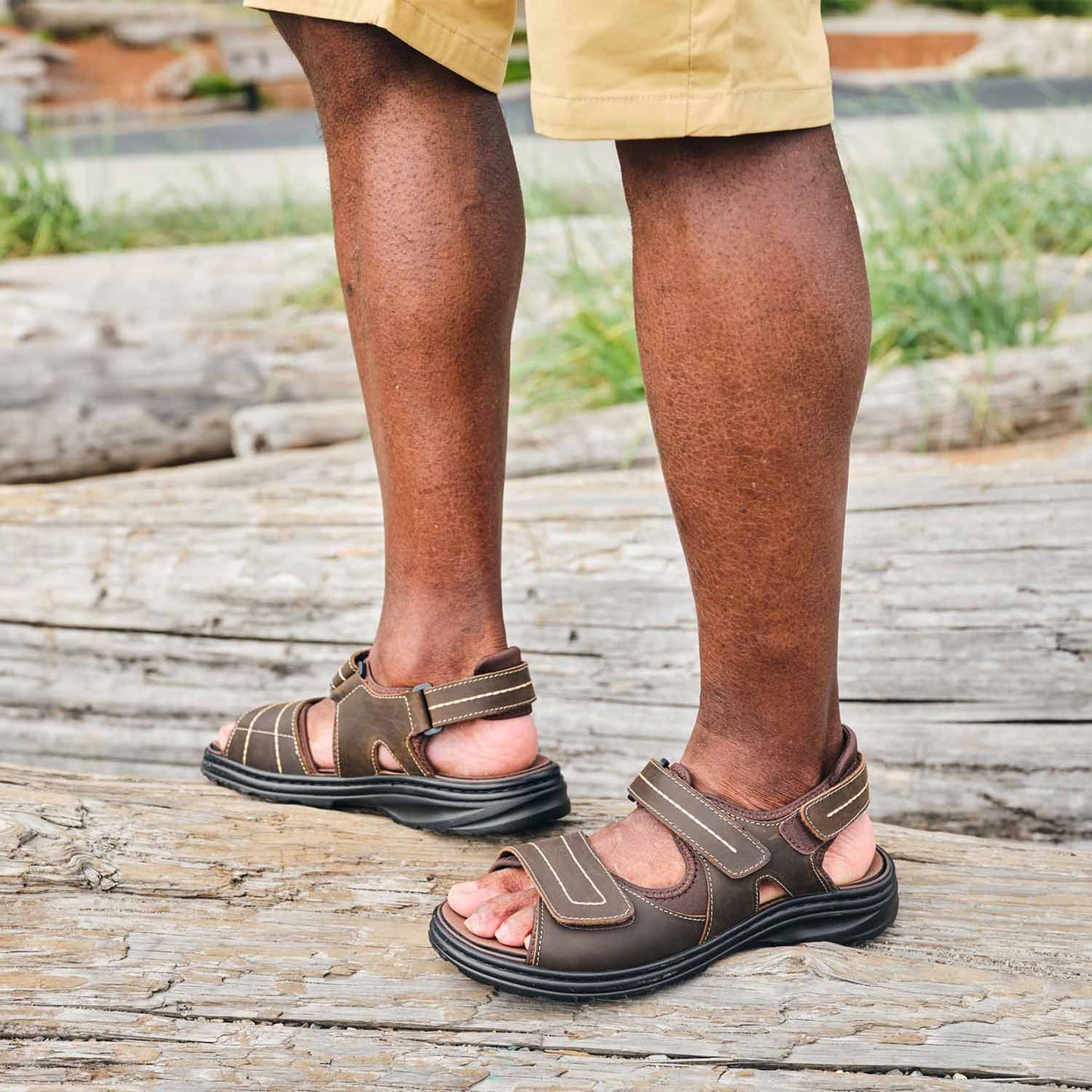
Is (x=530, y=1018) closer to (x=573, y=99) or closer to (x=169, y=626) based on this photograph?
(x=573, y=99)

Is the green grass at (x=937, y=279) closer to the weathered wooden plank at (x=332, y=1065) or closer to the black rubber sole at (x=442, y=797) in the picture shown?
the black rubber sole at (x=442, y=797)

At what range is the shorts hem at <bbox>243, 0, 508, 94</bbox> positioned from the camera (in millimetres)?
1279

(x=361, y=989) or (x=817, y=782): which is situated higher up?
(x=817, y=782)

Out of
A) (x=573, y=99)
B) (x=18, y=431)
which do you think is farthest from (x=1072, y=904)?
(x=18, y=431)

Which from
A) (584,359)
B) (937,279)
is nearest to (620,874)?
(584,359)

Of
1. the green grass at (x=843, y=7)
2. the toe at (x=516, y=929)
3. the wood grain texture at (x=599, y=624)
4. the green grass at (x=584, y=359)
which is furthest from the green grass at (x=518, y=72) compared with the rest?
the toe at (x=516, y=929)

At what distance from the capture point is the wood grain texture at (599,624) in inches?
77.9

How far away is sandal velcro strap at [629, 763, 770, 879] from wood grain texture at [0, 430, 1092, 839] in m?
0.80

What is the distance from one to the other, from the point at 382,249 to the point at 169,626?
1.05 metres

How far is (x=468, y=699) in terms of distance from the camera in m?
1.48

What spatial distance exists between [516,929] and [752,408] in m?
0.55

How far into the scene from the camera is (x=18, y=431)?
369 centimetres

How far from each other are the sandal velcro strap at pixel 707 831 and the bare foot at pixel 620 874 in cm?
3

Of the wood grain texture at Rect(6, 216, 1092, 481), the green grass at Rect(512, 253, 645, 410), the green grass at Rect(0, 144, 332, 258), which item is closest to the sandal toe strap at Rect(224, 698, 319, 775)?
the wood grain texture at Rect(6, 216, 1092, 481)
